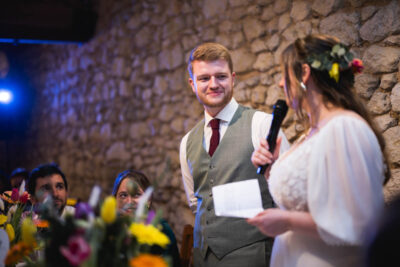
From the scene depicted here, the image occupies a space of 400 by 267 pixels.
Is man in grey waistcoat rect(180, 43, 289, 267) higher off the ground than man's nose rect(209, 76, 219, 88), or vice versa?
man's nose rect(209, 76, 219, 88)

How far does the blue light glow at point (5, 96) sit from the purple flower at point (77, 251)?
22.3 ft

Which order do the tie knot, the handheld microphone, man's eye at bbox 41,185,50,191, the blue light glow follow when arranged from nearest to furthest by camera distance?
the handheld microphone < the tie knot < man's eye at bbox 41,185,50,191 < the blue light glow

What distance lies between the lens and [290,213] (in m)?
1.19

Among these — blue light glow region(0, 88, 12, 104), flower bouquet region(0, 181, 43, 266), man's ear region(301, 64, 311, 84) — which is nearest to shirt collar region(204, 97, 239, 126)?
man's ear region(301, 64, 311, 84)

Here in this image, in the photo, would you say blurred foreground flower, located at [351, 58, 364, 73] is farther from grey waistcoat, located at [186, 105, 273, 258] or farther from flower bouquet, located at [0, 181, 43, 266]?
flower bouquet, located at [0, 181, 43, 266]

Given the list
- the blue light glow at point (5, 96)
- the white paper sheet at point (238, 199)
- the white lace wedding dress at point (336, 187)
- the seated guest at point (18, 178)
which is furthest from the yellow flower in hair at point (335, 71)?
the blue light glow at point (5, 96)

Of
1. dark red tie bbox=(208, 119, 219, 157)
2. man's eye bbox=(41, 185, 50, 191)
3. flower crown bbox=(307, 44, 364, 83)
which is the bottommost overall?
man's eye bbox=(41, 185, 50, 191)

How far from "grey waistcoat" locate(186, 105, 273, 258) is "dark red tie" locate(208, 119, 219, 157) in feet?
0.11

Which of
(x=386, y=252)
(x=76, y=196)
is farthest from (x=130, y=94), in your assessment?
(x=386, y=252)

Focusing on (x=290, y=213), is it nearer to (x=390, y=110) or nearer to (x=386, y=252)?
(x=386, y=252)

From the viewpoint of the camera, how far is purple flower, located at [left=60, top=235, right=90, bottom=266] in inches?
31.0

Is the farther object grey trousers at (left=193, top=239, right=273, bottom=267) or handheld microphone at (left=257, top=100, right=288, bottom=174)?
grey trousers at (left=193, top=239, right=273, bottom=267)

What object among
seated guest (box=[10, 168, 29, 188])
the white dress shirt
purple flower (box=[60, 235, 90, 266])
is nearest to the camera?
purple flower (box=[60, 235, 90, 266])

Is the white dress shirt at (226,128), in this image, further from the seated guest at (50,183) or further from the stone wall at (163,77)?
the seated guest at (50,183)
